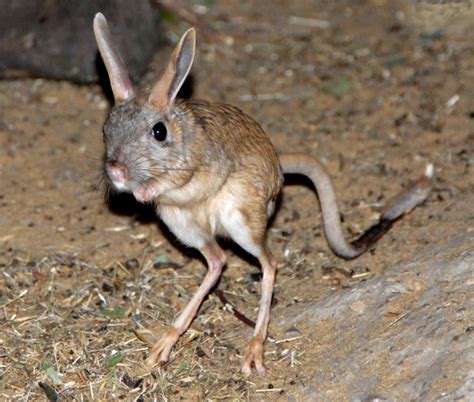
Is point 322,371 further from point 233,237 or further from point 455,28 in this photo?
point 455,28

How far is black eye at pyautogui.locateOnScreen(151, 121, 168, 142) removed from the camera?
15.3ft

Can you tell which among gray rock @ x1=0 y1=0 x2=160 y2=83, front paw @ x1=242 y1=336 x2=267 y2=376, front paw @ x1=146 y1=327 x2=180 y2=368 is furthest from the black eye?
gray rock @ x1=0 y1=0 x2=160 y2=83

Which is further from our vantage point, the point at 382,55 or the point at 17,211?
the point at 382,55

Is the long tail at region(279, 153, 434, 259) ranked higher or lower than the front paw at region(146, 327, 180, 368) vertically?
higher

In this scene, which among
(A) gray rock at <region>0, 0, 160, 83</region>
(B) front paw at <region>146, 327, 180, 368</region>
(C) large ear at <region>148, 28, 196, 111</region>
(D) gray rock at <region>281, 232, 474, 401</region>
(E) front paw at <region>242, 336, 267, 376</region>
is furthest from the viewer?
(A) gray rock at <region>0, 0, 160, 83</region>

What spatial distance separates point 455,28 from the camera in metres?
8.19

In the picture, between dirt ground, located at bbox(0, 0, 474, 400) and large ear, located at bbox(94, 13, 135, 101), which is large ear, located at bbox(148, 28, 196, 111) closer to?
large ear, located at bbox(94, 13, 135, 101)

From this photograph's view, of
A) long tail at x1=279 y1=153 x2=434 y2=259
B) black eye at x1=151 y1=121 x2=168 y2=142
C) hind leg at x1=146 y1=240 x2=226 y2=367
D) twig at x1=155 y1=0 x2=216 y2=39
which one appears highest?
black eye at x1=151 y1=121 x2=168 y2=142

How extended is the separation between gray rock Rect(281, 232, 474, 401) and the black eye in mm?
1185

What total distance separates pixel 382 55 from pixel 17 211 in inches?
137

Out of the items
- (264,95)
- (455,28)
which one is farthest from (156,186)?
(455,28)

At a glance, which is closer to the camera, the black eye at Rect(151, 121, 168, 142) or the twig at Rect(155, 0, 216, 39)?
the black eye at Rect(151, 121, 168, 142)

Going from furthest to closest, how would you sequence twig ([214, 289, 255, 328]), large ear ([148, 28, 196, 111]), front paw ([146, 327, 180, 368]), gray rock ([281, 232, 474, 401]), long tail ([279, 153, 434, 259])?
long tail ([279, 153, 434, 259])
twig ([214, 289, 255, 328])
front paw ([146, 327, 180, 368])
large ear ([148, 28, 196, 111])
gray rock ([281, 232, 474, 401])

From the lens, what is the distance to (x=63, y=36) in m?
7.41
